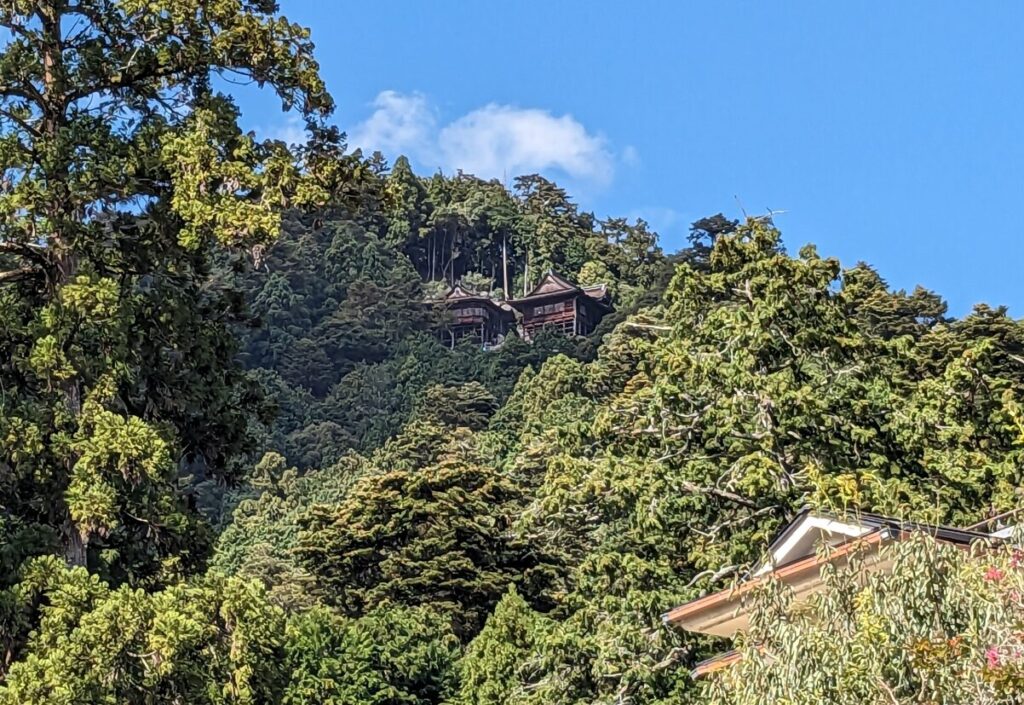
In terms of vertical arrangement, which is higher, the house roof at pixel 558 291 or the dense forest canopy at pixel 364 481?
the house roof at pixel 558 291

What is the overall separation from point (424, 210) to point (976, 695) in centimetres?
8815

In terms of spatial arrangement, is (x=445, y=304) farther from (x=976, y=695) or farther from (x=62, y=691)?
(x=976, y=695)

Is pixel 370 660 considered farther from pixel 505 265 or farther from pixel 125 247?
pixel 505 265

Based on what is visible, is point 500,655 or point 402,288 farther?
point 402,288

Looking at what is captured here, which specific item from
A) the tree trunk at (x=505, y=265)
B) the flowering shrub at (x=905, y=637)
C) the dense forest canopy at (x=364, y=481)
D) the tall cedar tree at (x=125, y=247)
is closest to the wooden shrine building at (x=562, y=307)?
the tree trunk at (x=505, y=265)

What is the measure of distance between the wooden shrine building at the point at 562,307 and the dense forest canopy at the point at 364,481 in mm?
45286

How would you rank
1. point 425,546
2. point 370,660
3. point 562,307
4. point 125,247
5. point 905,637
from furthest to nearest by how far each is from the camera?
point 562,307 < point 425,546 < point 370,660 < point 125,247 < point 905,637

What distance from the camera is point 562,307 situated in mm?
81625

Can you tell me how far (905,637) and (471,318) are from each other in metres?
73.8

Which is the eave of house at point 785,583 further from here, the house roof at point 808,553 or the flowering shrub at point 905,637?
the flowering shrub at point 905,637

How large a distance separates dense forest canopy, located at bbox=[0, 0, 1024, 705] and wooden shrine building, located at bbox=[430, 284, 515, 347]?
45216 mm

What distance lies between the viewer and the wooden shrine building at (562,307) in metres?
81.2

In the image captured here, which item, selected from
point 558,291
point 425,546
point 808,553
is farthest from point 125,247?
point 558,291

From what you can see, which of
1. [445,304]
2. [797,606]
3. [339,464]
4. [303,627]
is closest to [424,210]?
[445,304]
